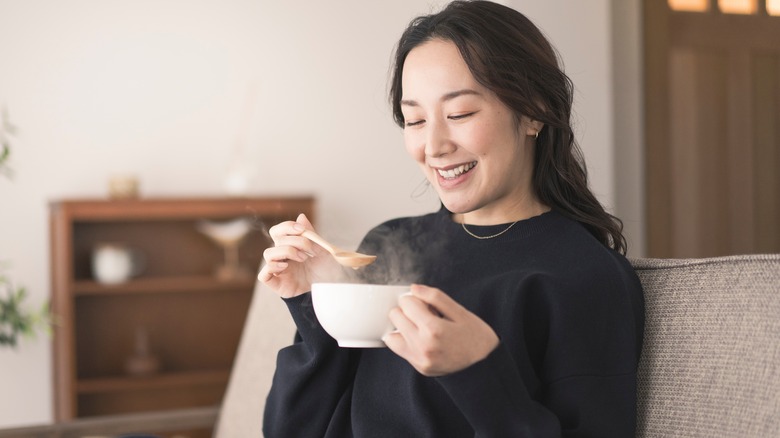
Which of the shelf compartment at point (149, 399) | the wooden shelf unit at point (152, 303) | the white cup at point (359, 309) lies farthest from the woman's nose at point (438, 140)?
the shelf compartment at point (149, 399)

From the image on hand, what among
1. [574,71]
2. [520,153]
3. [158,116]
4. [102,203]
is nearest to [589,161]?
[574,71]

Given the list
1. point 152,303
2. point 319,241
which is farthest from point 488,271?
point 152,303

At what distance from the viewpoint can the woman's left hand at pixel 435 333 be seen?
844 millimetres

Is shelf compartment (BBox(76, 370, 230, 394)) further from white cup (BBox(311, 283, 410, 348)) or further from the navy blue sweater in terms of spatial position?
white cup (BBox(311, 283, 410, 348))

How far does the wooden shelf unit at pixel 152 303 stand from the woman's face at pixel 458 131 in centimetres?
324

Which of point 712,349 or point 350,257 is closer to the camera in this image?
point 712,349

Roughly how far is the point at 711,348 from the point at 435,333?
1.20ft

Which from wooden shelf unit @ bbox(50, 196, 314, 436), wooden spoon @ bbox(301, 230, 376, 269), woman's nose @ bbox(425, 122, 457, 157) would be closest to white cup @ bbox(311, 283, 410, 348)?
wooden spoon @ bbox(301, 230, 376, 269)

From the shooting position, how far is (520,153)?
123cm

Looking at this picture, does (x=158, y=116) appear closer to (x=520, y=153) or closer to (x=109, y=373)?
(x=109, y=373)

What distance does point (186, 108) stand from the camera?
4930 millimetres

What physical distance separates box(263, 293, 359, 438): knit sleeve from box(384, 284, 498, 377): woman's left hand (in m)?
0.42

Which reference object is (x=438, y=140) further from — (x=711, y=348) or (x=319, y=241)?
(x=711, y=348)

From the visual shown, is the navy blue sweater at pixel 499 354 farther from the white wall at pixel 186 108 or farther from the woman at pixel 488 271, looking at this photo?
the white wall at pixel 186 108
